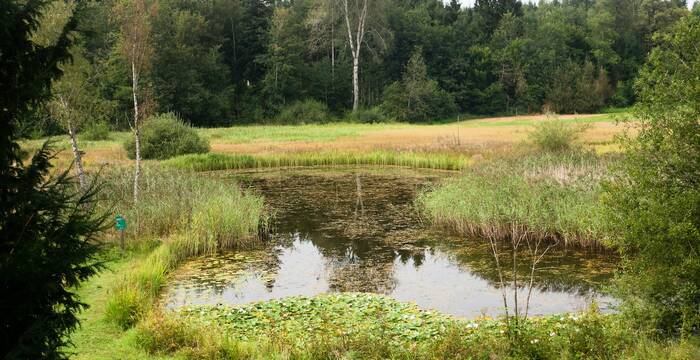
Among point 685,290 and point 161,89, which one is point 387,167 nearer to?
point 685,290

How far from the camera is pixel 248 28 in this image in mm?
63000

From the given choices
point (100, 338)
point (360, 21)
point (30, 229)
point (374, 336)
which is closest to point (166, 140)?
point (100, 338)

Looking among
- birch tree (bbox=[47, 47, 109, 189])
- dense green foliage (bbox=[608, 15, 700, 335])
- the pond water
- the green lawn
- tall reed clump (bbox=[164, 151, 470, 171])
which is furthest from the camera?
tall reed clump (bbox=[164, 151, 470, 171])

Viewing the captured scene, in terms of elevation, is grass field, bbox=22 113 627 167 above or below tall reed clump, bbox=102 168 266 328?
above

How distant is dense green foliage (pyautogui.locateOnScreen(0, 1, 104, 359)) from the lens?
14.3ft

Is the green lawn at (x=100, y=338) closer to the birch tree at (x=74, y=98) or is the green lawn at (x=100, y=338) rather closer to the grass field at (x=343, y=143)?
the birch tree at (x=74, y=98)

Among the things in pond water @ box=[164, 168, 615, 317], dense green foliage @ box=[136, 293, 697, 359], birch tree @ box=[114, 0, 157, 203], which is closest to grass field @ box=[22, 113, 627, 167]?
birch tree @ box=[114, 0, 157, 203]

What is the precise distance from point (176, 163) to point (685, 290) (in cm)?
2330

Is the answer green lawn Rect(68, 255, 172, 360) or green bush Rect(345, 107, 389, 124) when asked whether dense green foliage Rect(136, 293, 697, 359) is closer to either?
green lawn Rect(68, 255, 172, 360)

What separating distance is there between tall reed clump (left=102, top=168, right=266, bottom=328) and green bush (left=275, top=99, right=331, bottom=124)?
3871 cm

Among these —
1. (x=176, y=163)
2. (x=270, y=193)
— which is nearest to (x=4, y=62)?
(x=270, y=193)

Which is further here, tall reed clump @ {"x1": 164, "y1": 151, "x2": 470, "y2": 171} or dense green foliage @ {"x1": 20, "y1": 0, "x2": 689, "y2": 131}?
dense green foliage @ {"x1": 20, "y1": 0, "x2": 689, "y2": 131}

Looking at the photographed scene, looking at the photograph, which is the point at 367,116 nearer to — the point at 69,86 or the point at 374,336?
the point at 69,86

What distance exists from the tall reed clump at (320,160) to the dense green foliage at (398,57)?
21.7 m
